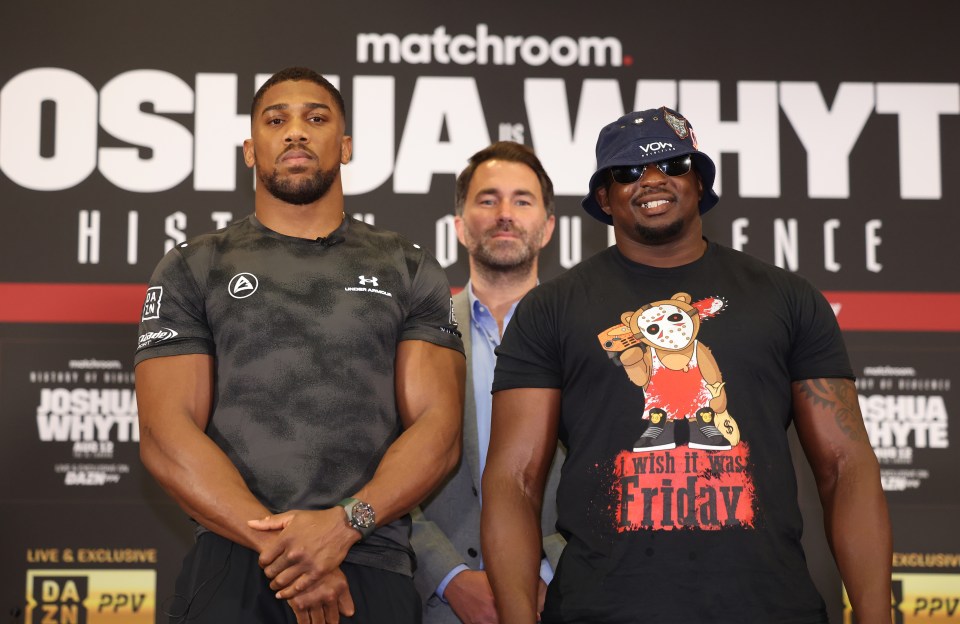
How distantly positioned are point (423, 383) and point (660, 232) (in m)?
0.62

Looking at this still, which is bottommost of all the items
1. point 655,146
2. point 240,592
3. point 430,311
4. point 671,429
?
point 240,592

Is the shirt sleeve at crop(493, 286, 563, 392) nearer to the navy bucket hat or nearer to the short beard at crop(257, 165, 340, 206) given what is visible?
the navy bucket hat

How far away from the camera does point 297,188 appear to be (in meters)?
2.49

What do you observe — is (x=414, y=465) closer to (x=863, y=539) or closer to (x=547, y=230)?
(x=863, y=539)

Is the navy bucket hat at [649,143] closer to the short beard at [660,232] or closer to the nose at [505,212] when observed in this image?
the short beard at [660,232]

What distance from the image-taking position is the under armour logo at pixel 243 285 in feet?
7.70

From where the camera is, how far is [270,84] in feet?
8.61

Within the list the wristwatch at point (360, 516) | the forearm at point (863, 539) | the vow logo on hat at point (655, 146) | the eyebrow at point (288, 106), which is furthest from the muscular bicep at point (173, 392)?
the forearm at point (863, 539)

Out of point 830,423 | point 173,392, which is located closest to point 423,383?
point 173,392

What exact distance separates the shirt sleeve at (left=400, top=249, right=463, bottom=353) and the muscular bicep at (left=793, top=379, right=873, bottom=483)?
79cm

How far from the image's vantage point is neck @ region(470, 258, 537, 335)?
3162 mm

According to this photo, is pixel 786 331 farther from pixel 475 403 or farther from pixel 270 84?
pixel 270 84

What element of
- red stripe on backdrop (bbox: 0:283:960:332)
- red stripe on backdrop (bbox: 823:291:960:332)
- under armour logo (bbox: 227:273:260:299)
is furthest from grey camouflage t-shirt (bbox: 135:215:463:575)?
red stripe on backdrop (bbox: 823:291:960:332)

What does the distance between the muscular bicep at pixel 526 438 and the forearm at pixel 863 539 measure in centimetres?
58
